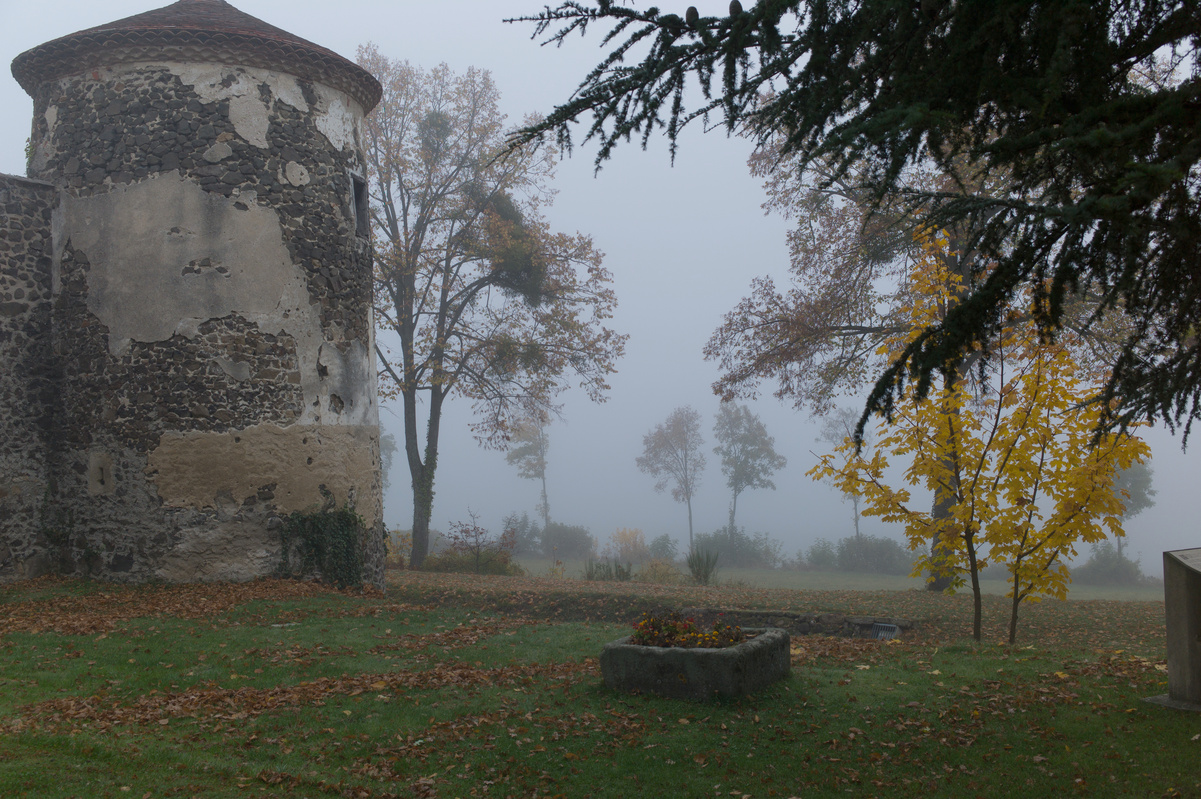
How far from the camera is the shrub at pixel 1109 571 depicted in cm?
2888

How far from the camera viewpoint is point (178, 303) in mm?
11977

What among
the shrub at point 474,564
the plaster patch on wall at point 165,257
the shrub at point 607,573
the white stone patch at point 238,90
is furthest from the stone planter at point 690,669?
the shrub at point 474,564

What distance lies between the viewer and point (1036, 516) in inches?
353

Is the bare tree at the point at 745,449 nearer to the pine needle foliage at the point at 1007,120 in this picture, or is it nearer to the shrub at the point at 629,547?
the shrub at the point at 629,547

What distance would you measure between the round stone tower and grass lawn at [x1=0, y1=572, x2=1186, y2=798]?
1.92 m

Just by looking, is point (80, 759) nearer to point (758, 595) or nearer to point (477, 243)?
point (758, 595)

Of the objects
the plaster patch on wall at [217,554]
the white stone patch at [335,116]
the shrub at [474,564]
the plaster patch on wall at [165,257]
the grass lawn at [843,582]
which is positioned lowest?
the grass lawn at [843,582]

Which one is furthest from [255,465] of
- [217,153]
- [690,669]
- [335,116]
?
[690,669]

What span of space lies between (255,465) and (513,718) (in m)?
7.33

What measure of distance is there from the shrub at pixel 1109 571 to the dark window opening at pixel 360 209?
2806cm

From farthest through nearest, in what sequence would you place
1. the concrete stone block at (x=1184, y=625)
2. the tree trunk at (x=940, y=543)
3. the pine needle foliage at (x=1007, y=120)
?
the tree trunk at (x=940, y=543) < the concrete stone block at (x=1184, y=625) < the pine needle foliage at (x=1007, y=120)

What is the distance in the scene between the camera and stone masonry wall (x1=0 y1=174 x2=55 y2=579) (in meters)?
12.0

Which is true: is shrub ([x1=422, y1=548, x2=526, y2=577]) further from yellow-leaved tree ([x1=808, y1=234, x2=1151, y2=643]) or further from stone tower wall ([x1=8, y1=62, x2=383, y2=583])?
yellow-leaved tree ([x1=808, y1=234, x2=1151, y2=643])

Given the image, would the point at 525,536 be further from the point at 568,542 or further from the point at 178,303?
the point at 178,303
